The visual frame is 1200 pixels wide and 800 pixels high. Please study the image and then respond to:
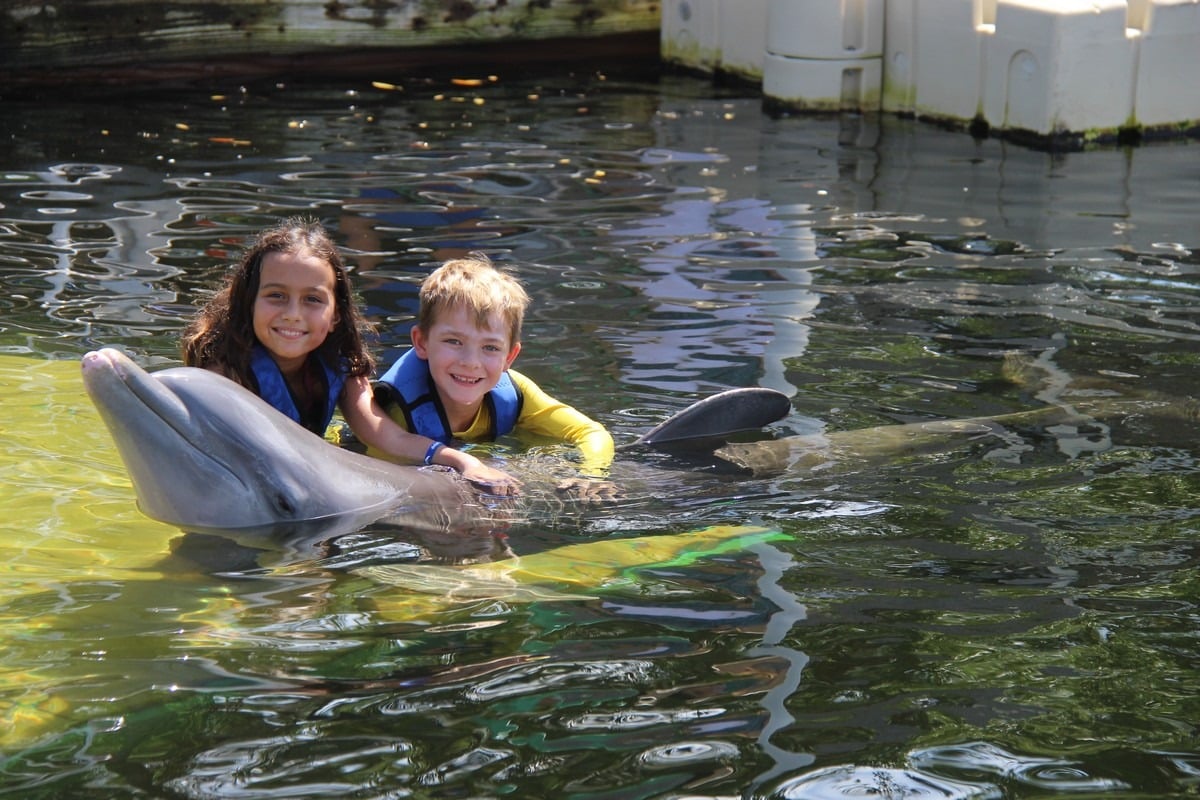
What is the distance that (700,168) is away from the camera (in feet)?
33.2

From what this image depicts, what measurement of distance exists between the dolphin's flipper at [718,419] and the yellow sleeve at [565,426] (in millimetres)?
205

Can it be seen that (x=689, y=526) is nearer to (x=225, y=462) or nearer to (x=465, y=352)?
(x=465, y=352)

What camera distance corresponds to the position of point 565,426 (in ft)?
17.7

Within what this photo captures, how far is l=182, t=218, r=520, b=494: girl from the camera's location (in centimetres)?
494

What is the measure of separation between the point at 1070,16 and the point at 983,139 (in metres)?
1.26

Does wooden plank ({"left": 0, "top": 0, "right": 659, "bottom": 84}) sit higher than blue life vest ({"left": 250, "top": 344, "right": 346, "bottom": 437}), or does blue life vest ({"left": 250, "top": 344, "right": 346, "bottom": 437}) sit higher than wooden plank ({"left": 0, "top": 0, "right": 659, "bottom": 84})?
wooden plank ({"left": 0, "top": 0, "right": 659, "bottom": 84})

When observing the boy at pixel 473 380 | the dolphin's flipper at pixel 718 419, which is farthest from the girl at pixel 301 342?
the dolphin's flipper at pixel 718 419

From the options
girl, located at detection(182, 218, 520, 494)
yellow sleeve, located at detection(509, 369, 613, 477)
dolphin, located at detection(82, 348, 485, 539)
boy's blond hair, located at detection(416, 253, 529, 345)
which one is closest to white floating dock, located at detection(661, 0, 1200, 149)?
yellow sleeve, located at detection(509, 369, 613, 477)

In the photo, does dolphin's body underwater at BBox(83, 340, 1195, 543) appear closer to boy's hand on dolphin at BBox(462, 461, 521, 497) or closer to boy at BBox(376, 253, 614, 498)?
boy's hand on dolphin at BBox(462, 461, 521, 497)

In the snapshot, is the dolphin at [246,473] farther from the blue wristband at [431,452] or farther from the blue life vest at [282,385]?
the blue life vest at [282,385]

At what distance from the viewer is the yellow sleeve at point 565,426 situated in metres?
5.20

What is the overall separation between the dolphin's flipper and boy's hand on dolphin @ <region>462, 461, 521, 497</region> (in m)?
0.64

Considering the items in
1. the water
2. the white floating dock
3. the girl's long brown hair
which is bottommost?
the water

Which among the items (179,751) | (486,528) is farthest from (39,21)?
(179,751)
